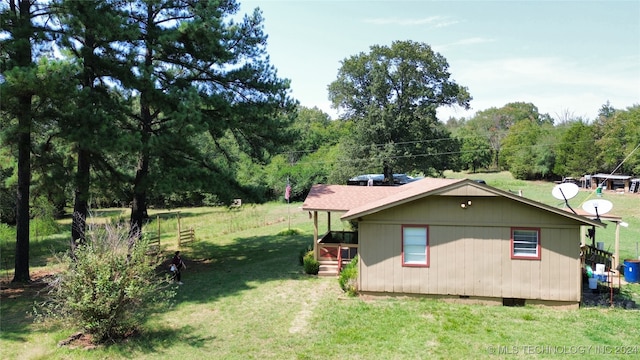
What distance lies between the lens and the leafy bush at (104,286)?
9547 millimetres

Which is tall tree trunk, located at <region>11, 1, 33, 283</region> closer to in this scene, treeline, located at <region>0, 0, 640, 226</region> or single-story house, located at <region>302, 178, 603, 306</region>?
treeline, located at <region>0, 0, 640, 226</region>

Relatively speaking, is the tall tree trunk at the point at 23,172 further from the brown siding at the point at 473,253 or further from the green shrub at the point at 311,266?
the brown siding at the point at 473,253

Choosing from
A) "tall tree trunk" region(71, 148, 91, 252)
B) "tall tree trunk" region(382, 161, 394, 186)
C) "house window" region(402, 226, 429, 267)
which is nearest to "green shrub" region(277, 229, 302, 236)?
"tall tree trunk" region(71, 148, 91, 252)

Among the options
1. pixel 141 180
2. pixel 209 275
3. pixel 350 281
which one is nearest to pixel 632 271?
pixel 350 281

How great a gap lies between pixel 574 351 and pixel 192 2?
57.8 feet

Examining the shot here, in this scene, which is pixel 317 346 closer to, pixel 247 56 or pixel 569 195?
pixel 569 195

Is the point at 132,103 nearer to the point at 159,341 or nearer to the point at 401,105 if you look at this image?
the point at 159,341

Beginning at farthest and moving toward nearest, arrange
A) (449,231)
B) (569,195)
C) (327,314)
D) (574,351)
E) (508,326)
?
(569,195), (449,231), (327,314), (508,326), (574,351)

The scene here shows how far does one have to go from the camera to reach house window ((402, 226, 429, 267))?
12672 mm

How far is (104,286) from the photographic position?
377 inches

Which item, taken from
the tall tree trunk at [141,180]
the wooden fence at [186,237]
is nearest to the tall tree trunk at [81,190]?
the tall tree trunk at [141,180]

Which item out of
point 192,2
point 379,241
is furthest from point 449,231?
point 192,2

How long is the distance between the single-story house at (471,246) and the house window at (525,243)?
0.03m

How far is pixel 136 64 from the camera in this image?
1582cm
